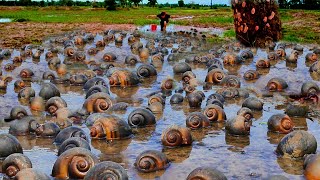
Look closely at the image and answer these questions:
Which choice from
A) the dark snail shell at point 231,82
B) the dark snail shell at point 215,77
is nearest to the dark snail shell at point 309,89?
the dark snail shell at point 231,82

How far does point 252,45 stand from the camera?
2459 centimetres

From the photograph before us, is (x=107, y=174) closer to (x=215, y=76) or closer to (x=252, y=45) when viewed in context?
(x=215, y=76)

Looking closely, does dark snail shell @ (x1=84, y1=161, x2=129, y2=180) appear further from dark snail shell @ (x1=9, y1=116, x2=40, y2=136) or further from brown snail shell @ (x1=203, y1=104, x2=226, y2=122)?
brown snail shell @ (x1=203, y1=104, x2=226, y2=122)

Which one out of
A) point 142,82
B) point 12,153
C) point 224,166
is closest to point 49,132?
point 12,153

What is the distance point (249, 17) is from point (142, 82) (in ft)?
35.2

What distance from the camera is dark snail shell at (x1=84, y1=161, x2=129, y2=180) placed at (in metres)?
6.34

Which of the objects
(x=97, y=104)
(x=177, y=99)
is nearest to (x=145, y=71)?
(x=177, y=99)

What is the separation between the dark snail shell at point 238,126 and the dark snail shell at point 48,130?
121 inches

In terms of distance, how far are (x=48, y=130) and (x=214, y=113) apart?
3153mm

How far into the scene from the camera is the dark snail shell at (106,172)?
6.34m

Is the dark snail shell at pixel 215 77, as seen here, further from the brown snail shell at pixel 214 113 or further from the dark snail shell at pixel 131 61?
the dark snail shell at pixel 131 61

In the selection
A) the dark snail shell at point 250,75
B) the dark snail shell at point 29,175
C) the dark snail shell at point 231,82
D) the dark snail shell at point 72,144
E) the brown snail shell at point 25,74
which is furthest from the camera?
the brown snail shell at point 25,74

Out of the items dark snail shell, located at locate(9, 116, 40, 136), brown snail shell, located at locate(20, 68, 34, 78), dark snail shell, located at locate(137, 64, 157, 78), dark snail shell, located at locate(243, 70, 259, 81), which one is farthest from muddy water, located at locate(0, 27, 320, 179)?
brown snail shell, located at locate(20, 68, 34, 78)

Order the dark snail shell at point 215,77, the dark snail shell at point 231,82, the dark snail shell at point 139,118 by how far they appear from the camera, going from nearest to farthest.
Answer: the dark snail shell at point 139,118 < the dark snail shell at point 231,82 < the dark snail shell at point 215,77
